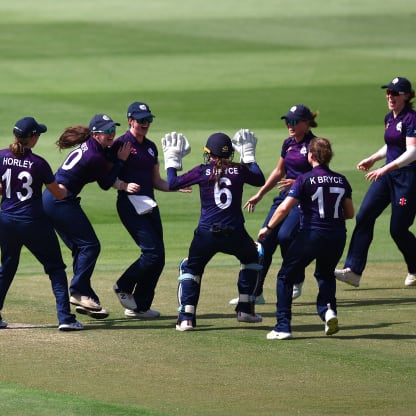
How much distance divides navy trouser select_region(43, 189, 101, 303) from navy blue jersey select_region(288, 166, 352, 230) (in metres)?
2.18

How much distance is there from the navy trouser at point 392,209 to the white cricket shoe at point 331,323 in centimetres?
280

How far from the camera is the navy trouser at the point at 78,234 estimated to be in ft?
40.6

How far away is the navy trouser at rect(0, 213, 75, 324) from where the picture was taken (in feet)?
38.3

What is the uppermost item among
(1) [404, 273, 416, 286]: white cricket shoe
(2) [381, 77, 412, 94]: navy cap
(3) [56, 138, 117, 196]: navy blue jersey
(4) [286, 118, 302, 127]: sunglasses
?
(2) [381, 77, 412, 94]: navy cap

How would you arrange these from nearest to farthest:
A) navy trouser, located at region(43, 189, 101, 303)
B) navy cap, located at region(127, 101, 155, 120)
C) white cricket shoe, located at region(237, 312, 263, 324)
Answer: white cricket shoe, located at region(237, 312, 263, 324) → navy trouser, located at region(43, 189, 101, 303) → navy cap, located at region(127, 101, 155, 120)

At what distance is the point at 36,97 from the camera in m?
27.3

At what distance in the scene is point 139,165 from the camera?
41.7 ft

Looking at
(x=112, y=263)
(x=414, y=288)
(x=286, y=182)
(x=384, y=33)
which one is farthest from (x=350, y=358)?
(x=384, y=33)

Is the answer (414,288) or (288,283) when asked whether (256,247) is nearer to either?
(288,283)

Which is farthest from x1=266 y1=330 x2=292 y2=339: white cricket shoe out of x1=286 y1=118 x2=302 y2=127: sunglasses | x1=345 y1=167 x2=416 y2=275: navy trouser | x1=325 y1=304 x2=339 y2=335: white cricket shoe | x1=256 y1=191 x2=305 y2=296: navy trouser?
x1=345 y1=167 x2=416 y2=275: navy trouser

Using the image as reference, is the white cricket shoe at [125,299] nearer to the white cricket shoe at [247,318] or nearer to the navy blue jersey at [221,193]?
the white cricket shoe at [247,318]

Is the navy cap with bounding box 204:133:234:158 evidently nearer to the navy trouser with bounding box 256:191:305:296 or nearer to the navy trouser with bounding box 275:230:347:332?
the navy trouser with bounding box 275:230:347:332

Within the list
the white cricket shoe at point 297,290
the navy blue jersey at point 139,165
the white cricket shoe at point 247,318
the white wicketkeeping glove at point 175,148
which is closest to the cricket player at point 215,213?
the white wicketkeeping glove at point 175,148

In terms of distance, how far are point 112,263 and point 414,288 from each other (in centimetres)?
394
